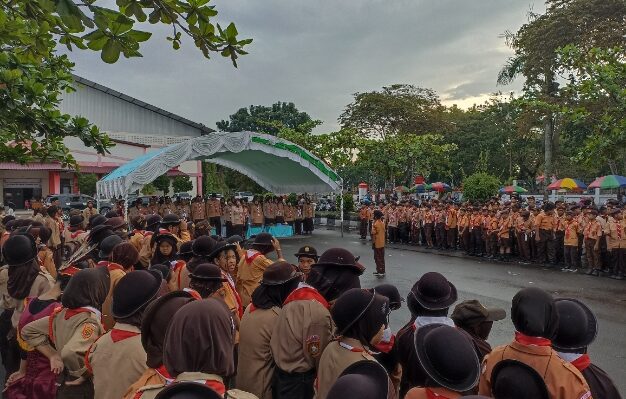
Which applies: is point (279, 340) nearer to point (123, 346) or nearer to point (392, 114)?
point (123, 346)

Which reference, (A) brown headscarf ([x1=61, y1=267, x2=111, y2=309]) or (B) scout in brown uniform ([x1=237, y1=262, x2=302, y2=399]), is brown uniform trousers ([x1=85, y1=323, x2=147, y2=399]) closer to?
(A) brown headscarf ([x1=61, y1=267, x2=111, y2=309])

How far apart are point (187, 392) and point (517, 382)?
5.02 ft

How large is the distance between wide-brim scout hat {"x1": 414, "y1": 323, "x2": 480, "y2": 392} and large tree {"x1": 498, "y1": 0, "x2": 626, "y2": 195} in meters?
18.7

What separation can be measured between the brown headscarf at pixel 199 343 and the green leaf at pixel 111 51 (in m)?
1.62

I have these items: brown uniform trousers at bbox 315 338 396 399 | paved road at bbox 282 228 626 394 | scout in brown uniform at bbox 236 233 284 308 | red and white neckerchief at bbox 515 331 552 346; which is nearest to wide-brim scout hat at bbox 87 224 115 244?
scout in brown uniform at bbox 236 233 284 308


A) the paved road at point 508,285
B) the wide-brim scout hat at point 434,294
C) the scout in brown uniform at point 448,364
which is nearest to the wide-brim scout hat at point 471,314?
the wide-brim scout hat at point 434,294

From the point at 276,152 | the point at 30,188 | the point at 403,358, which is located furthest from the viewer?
the point at 30,188

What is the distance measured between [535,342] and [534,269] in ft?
37.6

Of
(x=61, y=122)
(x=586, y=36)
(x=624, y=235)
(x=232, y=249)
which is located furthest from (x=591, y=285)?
(x=586, y=36)

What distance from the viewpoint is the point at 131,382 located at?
2.85 m

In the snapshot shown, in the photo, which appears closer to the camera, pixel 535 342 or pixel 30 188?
pixel 535 342

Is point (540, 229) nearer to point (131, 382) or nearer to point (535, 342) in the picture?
point (535, 342)

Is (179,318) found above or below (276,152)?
below

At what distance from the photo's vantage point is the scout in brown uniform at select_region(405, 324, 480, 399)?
2242 millimetres
